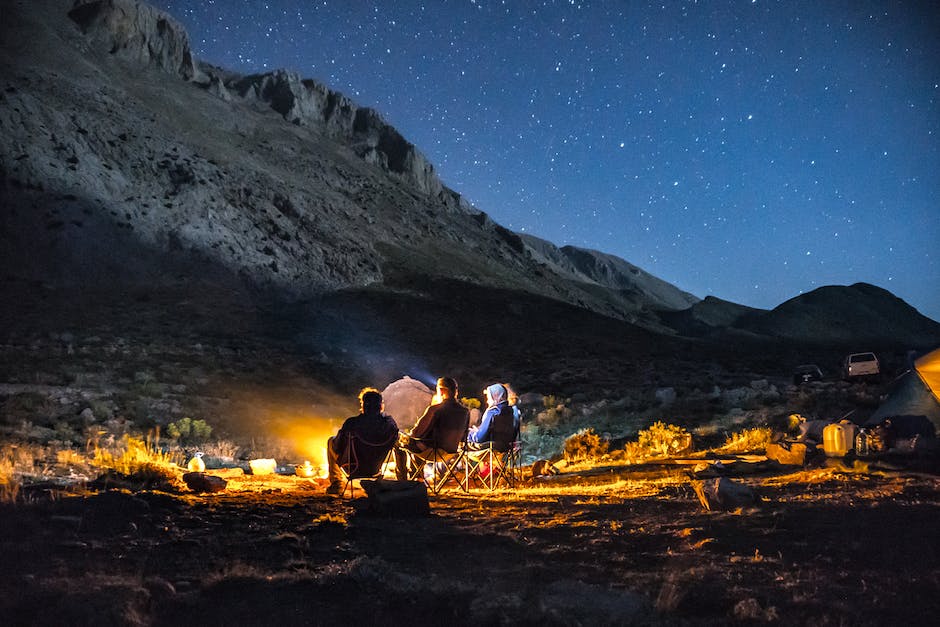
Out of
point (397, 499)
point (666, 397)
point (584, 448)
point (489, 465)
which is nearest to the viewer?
point (397, 499)

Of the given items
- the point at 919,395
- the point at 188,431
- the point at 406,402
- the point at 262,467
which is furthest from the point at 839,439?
the point at 188,431

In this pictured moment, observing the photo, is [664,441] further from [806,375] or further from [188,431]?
[806,375]

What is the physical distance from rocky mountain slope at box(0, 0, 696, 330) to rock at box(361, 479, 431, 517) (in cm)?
3383

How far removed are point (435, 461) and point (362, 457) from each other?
3.72 ft

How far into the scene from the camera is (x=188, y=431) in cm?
1423

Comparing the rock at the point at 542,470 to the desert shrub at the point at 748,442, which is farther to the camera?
the desert shrub at the point at 748,442

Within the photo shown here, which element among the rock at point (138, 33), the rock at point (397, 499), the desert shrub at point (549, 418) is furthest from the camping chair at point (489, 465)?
the rock at point (138, 33)

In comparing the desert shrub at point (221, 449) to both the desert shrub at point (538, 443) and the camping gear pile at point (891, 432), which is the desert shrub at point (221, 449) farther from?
the camping gear pile at point (891, 432)

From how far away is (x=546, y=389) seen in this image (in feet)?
88.5

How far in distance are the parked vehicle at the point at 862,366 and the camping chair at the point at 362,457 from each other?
824 inches

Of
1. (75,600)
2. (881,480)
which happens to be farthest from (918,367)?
(75,600)

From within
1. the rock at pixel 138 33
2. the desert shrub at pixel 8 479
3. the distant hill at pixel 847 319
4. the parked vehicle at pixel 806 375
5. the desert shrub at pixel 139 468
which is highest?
the rock at pixel 138 33

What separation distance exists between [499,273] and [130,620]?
65.0 metres

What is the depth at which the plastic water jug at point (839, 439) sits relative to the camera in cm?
948
